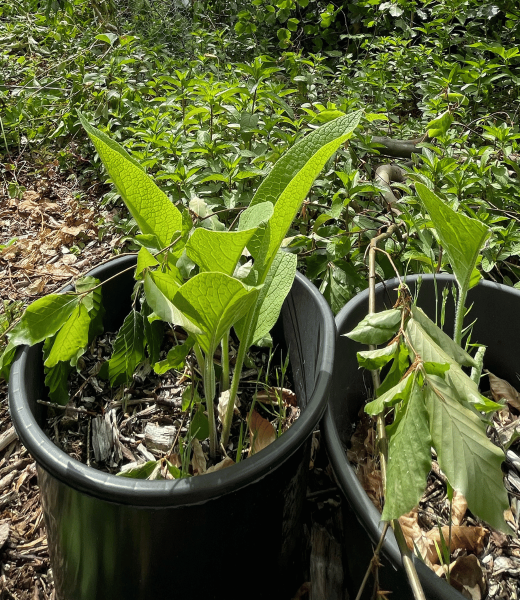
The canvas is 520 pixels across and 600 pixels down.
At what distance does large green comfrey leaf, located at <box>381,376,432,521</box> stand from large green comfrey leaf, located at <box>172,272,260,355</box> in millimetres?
252

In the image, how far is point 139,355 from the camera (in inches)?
40.1

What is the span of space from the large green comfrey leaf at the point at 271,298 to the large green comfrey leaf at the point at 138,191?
0.64 feet

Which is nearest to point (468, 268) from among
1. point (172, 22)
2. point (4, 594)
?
point (4, 594)

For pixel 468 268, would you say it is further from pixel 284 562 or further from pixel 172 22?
pixel 172 22

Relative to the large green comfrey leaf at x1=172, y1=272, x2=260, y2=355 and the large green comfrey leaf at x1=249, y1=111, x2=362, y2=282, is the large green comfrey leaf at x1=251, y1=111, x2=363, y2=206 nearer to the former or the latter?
the large green comfrey leaf at x1=249, y1=111, x2=362, y2=282

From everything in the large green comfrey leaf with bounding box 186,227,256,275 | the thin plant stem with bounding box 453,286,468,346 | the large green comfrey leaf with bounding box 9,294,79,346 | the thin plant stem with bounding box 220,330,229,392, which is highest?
the large green comfrey leaf with bounding box 186,227,256,275

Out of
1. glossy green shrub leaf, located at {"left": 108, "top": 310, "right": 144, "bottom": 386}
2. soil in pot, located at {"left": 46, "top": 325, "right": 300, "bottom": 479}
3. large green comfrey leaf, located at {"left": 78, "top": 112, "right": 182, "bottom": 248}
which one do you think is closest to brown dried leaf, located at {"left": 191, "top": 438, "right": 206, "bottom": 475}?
soil in pot, located at {"left": 46, "top": 325, "right": 300, "bottom": 479}

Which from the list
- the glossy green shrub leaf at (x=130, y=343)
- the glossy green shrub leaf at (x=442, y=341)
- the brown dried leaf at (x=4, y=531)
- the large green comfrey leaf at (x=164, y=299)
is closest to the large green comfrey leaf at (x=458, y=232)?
the glossy green shrub leaf at (x=442, y=341)

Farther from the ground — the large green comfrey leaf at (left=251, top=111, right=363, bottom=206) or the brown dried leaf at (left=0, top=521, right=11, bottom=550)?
the large green comfrey leaf at (left=251, top=111, right=363, bottom=206)

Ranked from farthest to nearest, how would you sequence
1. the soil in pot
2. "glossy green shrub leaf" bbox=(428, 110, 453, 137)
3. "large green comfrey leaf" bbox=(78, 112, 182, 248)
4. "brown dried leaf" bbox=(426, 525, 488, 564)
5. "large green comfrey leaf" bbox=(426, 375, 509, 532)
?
1. "glossy green shrub leaf" bbox=(428, 110, 453, 137)
2. the soil in pot
3. "brown dried leaf" bbox=(426, 525, 488, 564)
4. "large green comfrey leaf" bbox=(78, 112, 182, 248)
5. "large green comfrey leaf" bbox=(426, 375, 509, 532)

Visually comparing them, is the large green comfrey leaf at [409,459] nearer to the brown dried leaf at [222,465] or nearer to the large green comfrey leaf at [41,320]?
the brown dried leaf at [222,465]

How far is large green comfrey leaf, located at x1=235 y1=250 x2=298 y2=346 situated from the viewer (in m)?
0.94

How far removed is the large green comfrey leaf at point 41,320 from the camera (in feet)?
2.83

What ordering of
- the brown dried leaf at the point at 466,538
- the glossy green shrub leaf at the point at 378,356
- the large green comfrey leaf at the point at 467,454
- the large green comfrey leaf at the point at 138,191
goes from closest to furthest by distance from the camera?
the large green comfrey leaf at the point at 467,454 → the glossy green shrub leaf at the point at 378,356 → the large green comfrey leaf at the point at 138,191 → the brown dried leaf at the point at 466,538
